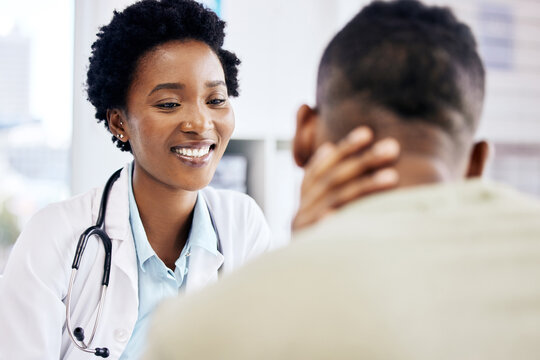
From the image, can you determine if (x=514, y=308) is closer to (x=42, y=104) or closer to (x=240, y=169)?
(x=240, y=169)

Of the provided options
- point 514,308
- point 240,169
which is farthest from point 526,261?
point 240,169

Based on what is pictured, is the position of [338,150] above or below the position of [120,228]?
above

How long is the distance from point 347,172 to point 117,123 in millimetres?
899

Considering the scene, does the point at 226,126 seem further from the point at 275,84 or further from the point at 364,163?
the point at 275,84

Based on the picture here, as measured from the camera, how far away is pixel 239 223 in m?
1.39

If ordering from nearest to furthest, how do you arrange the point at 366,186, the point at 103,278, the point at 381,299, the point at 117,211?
the point at 381,299, the point at 366,186, the point at 103,278, the point at 117,211

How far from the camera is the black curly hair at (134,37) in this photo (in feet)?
4.21

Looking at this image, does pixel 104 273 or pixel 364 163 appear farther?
pixel 104 273

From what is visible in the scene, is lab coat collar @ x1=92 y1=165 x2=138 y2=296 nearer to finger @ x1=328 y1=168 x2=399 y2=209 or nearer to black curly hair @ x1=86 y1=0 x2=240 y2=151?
black curly hair @ x1=86 y1=0 x2=240 y2=151

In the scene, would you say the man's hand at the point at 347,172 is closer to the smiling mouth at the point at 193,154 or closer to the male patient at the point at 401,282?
the male patient at the point at 401,282

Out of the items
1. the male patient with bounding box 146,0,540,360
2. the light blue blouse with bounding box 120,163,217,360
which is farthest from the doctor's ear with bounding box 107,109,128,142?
the male patient with bounding box 146,0,540,360

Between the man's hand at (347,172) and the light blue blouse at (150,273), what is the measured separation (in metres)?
0.65

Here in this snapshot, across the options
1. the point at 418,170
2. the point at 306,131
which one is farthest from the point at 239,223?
the point at 418,170

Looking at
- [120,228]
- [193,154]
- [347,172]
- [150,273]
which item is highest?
[347,172]
